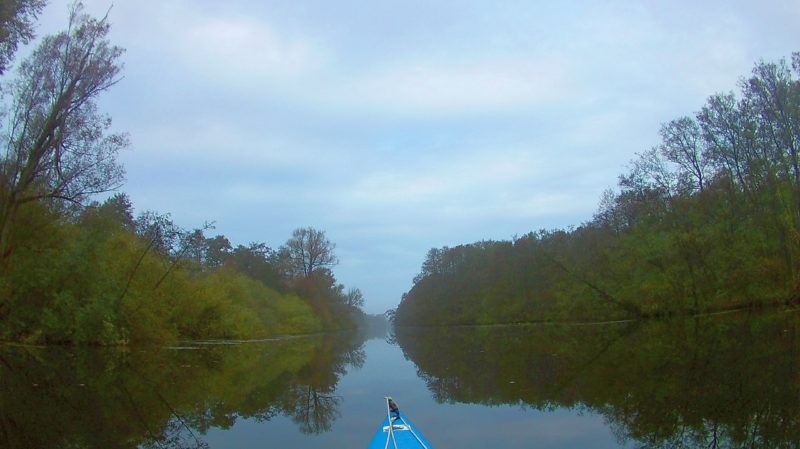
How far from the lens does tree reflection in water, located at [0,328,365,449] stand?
916cm

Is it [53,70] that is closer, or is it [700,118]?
[53,70]

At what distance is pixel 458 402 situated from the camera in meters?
12.2

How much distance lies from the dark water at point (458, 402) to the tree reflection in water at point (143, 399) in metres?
0.04

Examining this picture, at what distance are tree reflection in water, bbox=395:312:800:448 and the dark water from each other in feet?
0.10

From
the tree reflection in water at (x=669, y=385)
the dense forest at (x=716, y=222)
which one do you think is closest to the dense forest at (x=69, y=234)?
the tree reflection in water at (x=669, y=385)

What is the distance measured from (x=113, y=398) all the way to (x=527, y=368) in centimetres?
1061

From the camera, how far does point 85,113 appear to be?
25.0m

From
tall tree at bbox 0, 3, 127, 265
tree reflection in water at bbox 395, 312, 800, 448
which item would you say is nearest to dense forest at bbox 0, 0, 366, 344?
tall tree at bbox 0, 3, 127, 265

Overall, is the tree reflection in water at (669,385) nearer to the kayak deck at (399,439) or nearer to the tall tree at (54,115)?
the kayak deck at (399,439)

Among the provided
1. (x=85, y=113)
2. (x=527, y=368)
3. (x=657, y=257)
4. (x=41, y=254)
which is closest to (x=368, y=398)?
(x=527, y=368)

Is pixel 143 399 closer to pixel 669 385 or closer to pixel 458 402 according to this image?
pixel 458 402

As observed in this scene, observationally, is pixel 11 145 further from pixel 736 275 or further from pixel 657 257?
pixel 736 275

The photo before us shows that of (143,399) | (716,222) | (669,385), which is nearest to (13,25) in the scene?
(143,399)

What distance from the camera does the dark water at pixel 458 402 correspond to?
8.33 m
